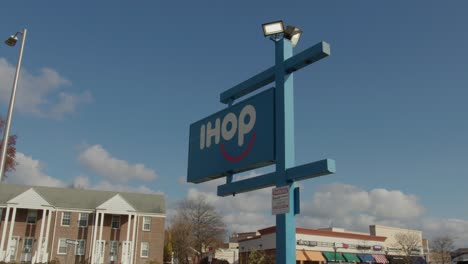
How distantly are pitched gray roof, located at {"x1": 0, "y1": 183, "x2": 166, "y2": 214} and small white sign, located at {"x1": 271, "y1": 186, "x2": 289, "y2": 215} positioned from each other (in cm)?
4219

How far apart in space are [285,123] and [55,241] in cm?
4285

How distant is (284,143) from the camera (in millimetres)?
9344

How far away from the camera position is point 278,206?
352 inches

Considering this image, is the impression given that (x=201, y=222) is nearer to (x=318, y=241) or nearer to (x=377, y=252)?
(x=318, y=241)

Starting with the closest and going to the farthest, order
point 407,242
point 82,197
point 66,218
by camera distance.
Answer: point 66,218 < point 82,197 < point 407,242

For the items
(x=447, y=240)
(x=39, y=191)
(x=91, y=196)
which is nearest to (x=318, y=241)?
(x=91, y=196)

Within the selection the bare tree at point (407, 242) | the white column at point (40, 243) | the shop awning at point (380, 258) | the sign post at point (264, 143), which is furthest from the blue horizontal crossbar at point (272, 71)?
the bare tree at point (407, 242)

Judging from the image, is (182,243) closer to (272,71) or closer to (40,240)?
(40,240)

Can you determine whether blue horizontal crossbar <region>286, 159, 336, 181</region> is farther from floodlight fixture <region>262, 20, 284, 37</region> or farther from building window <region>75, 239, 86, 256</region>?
building window <region>75, 239, 86, 256</region>

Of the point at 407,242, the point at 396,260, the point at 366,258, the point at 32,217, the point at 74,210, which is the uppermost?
the point at 74,210

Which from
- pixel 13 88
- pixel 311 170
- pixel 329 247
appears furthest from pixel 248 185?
pixel 329 247

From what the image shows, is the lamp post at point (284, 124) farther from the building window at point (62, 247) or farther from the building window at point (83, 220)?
the building window at point (83, 220)

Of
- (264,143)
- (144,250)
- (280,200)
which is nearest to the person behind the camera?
(280,200)

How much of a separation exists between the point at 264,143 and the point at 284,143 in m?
0.64
